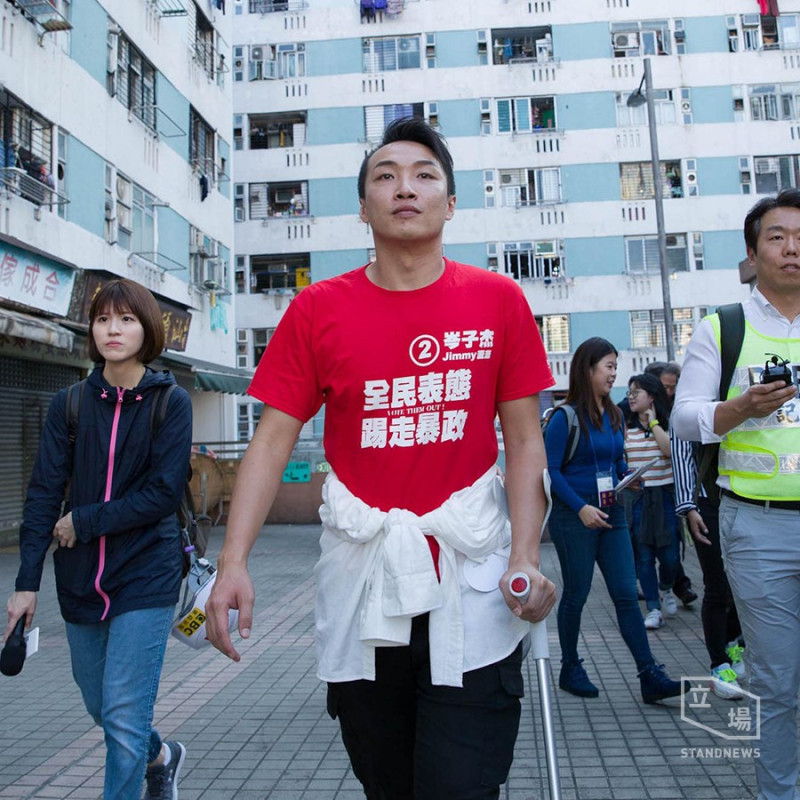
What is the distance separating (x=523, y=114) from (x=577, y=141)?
1945mm

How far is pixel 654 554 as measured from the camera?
274 inches

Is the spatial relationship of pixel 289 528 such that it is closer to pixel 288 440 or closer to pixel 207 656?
pixel 207 656

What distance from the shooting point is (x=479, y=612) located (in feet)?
7.15

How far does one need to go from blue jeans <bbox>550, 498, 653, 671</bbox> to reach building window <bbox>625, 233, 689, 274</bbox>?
24.8 metres

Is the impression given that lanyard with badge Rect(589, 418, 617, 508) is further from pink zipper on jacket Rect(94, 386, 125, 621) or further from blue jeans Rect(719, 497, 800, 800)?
pink zipper on jacket Rect(94, 386, 125, 621)

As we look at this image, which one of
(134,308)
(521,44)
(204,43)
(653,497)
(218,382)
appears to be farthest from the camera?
(521,44)

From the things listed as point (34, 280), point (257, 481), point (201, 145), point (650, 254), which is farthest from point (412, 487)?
point (650, 254)

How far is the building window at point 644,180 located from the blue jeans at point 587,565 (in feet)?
84.0

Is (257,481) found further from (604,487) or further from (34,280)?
(34,280)

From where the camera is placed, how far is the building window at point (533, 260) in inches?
1138

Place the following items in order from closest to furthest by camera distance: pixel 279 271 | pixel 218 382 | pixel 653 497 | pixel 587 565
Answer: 1. pixel 587 565
2. pixel 653 497
3. pixel 218 382
4. pixel 279 271

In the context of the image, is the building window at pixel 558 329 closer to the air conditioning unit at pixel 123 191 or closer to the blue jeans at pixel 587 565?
the air conditioning unit at pixel 123 191

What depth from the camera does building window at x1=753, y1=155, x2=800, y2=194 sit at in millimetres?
28828

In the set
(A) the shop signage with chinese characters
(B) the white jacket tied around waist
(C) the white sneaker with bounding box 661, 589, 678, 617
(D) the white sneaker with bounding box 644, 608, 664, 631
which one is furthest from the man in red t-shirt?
(A) the shop signage with chinese characters
